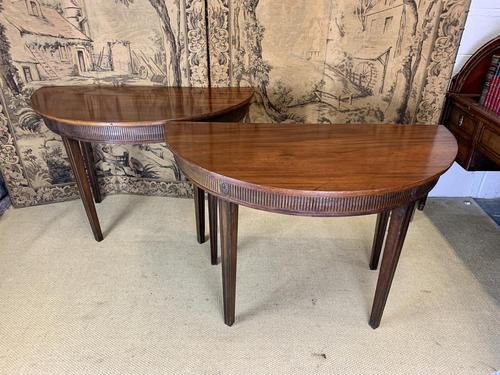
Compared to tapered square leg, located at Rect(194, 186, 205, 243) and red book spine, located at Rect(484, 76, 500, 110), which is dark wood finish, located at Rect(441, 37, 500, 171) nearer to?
red book spine, located at Rect(484, 76, 500, 110)

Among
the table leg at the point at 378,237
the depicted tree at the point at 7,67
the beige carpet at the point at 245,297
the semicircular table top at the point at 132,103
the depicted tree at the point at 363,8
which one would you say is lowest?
the beige carpet at the point at 245,297

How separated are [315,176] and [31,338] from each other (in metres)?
1.29

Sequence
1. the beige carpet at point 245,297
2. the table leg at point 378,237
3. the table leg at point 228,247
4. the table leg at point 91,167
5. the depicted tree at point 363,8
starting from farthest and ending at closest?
1. the table leg at point 91,167
2. the depicted tree at point 363,8
3. the table leg at point 378,237
4. the beige carpet at point 245,297
5. the table leg at point 228,247

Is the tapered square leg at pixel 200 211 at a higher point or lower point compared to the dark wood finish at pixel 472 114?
lower

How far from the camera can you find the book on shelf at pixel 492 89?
6.05ft

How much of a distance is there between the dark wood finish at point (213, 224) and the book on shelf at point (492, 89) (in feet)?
4.76

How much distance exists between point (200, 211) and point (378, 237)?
34.7 inches

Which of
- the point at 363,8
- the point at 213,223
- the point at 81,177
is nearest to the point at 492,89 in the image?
the point at 363,8

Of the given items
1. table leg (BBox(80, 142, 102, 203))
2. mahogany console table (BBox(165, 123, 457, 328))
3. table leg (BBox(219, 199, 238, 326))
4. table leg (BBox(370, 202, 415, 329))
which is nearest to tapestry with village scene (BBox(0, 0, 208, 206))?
table leg (BBox(80, 142, 102, 203))

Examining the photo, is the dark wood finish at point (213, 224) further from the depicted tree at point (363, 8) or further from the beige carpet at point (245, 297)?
the depicted tree at point (363, 8)

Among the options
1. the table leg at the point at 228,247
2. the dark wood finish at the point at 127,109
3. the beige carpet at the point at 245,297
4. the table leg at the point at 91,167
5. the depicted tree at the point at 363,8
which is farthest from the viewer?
the table leg at the point at 91,167

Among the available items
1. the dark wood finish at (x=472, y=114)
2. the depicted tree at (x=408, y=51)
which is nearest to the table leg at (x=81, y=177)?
the depicted tree at (x=408, y=51)

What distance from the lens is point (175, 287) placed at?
1.76 meters

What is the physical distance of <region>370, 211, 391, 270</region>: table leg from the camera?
175 centimetres
